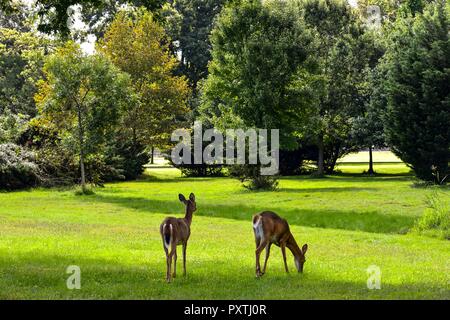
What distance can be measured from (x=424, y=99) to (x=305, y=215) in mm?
19346

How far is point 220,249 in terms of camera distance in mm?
20422

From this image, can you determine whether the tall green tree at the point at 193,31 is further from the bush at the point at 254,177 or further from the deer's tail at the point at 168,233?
the deer's tail at the point at 168,233

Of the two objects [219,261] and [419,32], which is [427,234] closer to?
[219,261]

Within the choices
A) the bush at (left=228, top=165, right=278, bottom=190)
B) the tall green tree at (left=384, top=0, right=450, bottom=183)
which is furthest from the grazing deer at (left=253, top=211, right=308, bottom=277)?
the tall green tree at (left=384, top=0, right=450, bottom=183)

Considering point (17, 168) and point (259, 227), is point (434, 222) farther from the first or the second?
point (17, 168)

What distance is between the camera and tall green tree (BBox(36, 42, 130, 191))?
46.2m

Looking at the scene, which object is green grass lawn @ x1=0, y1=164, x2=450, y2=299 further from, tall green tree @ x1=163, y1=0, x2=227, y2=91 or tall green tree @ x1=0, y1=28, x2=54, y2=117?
tall green tree @ x1=163, y1=0, x2=227, y2=91

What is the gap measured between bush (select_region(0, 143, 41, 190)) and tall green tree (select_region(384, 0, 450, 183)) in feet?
90.2

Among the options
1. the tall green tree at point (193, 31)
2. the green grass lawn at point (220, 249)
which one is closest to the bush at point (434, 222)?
the green grass lawn at point (220, 249)

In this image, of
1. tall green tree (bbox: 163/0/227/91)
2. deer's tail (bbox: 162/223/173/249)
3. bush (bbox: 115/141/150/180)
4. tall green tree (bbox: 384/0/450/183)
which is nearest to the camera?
deer's tail (bbox: 162/223/173/249)

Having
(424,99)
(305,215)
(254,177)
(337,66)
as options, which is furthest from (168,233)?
(337,66)

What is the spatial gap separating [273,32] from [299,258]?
35436mm
